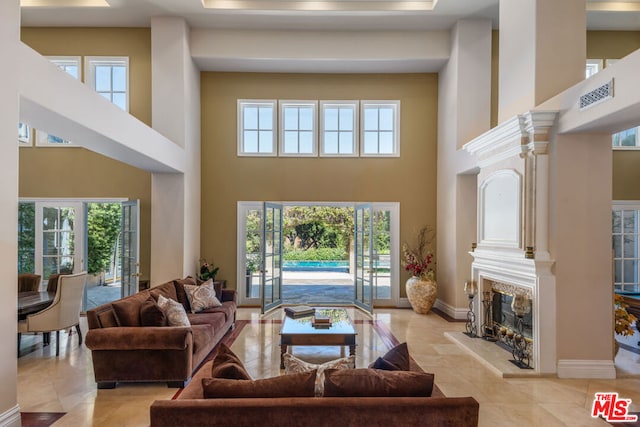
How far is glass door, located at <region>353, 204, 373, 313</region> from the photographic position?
7387 millimetres

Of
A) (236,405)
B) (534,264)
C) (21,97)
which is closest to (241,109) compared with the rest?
(21,97)

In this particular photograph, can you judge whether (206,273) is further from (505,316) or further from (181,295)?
(505,316)

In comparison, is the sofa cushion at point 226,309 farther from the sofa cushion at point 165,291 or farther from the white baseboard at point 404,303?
the white baseboard at point 404,303

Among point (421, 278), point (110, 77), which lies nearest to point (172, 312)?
point (421, 278)

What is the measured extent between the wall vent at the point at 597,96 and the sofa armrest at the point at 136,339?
4.53m

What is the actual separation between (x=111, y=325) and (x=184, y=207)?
123 inches

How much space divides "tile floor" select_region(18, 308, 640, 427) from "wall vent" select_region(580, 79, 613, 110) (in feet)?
9.20

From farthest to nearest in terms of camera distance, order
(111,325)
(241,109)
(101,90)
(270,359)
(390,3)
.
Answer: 1. (241,109)
2. (101,90)
3. (390,3)
4. (270,359)
5. (111,325)

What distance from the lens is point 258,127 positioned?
8.08 m

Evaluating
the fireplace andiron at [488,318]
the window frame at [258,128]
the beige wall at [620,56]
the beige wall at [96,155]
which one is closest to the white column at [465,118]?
the fireplace andiron at [488,318]

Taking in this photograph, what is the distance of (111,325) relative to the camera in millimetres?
4039

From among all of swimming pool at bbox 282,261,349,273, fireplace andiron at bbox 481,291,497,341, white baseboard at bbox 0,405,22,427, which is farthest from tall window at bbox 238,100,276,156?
swimming pool at bbox 282,261,349,273

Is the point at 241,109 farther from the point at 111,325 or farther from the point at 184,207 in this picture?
the point at 111,325

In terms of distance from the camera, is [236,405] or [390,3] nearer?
[236,405]
